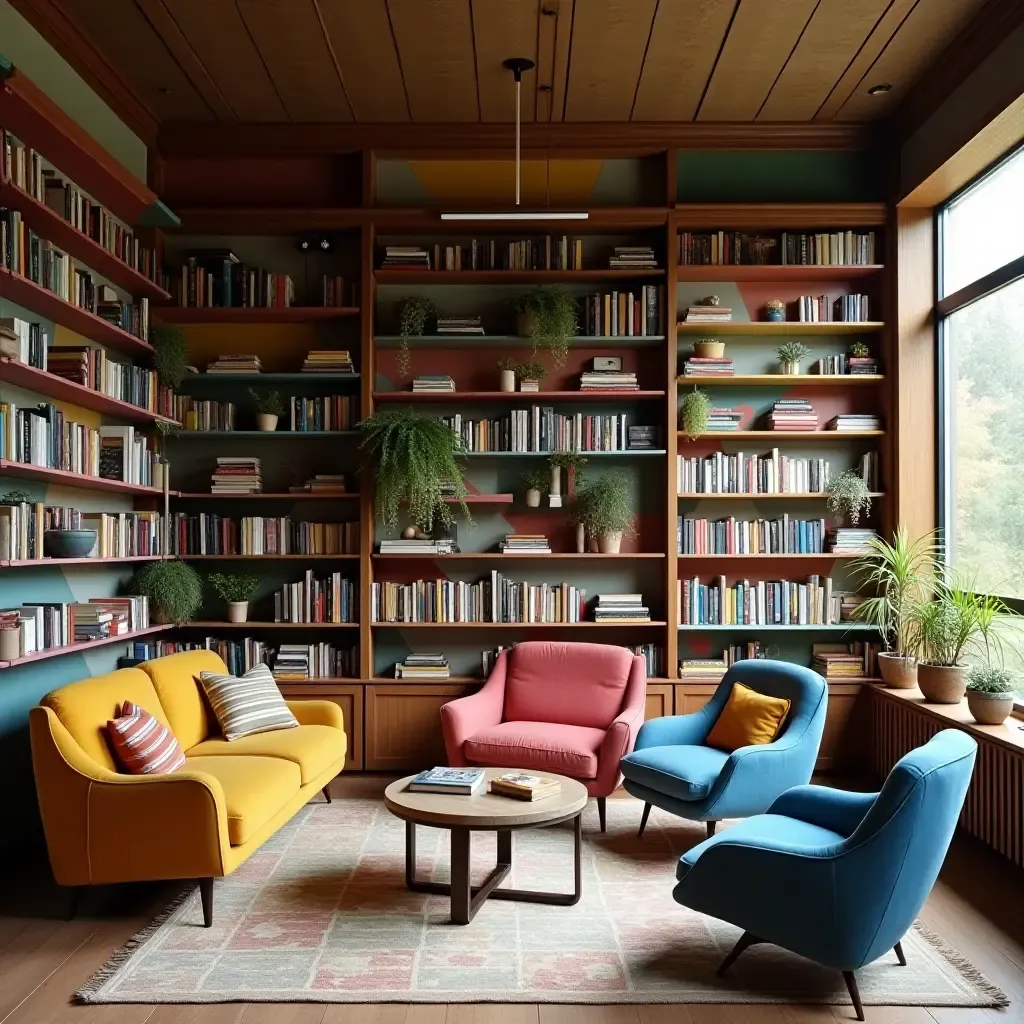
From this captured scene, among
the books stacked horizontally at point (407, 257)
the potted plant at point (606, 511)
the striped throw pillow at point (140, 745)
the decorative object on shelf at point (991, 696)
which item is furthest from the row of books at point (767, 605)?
the striped throw pillow at point (140, 745)

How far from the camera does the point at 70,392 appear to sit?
4.61 meters

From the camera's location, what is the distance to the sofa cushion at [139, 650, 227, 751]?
4.62 m

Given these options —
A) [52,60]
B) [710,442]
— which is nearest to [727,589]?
[710,442]

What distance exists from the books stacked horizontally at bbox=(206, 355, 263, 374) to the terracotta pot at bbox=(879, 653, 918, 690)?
4251 mm

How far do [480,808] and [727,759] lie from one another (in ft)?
4.14

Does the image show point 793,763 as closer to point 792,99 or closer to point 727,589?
point 727,589

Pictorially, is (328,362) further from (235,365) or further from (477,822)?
(477,822)

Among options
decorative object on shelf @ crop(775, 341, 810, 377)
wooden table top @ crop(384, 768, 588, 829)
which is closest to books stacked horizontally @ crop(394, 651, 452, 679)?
wooden table top @ crop(384, 768, 588, 829)

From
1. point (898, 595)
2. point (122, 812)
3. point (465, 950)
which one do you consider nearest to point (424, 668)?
point (122, 812)

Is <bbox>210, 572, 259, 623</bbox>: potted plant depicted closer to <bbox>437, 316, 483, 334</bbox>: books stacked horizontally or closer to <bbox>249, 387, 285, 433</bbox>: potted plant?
<bbox>249, 387, 285, 433</bbox>: potted plant

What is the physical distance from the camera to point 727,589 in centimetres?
591

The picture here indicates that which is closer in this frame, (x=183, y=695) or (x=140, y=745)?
(x=140, y=745)

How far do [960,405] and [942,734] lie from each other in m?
2.95

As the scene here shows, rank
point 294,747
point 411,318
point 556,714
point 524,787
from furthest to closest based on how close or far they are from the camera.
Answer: point 411,318
point 556,714
point 294,747
point 524,787
